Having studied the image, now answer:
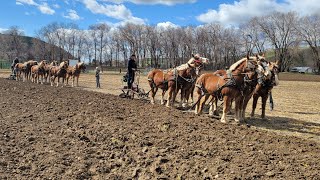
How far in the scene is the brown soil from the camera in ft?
21.9

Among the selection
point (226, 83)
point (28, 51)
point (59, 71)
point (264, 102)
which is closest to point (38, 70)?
point (59, 71)

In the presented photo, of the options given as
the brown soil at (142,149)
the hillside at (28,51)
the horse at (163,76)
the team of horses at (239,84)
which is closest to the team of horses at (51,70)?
the horse at (163,76)

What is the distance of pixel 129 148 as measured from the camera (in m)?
8.04

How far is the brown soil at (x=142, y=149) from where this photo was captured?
6.67 meters

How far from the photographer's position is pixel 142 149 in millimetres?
7934

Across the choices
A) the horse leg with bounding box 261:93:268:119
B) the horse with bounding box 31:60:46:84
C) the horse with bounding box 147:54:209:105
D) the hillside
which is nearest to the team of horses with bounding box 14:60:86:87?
the horse with bounding box 31:60:46:84

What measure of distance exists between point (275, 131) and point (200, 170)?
518cm

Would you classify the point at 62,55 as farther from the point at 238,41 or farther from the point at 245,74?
the point at 245,74

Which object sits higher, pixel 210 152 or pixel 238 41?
pixel 238 41

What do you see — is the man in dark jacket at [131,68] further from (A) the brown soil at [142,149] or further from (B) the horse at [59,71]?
(B) the horse at [59,71]

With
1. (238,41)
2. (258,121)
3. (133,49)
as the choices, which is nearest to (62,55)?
(133,49)

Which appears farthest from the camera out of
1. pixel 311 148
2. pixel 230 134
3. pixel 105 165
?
pixel 230 134

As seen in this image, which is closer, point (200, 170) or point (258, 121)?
point (200, 170)

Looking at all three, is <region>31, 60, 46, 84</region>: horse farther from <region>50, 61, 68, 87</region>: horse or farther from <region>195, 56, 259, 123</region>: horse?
<region>195, 56, 259, 123</region>: horse
